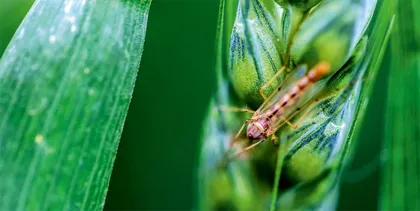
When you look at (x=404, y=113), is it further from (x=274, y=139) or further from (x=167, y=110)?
(x=167, y=110)

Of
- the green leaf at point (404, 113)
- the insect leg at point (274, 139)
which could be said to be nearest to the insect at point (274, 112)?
the insect leg at point (274, 139)

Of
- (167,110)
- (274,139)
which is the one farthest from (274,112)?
(167,110)

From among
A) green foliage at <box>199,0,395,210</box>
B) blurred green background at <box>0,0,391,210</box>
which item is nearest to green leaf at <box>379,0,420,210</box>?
green foliage at <box>199,0,395,210</box>

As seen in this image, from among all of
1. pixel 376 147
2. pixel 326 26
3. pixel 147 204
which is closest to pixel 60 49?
pixel 326 26

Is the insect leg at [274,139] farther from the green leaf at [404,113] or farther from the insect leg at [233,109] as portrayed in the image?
the green leaf at [404,113]

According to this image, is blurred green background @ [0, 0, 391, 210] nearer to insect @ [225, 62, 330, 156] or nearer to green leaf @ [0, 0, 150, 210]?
insect @ [225, 62, 330, 156]

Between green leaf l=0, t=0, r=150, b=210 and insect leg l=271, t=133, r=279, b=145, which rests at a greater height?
green leaf l=0, t=0, r=150, b=210
